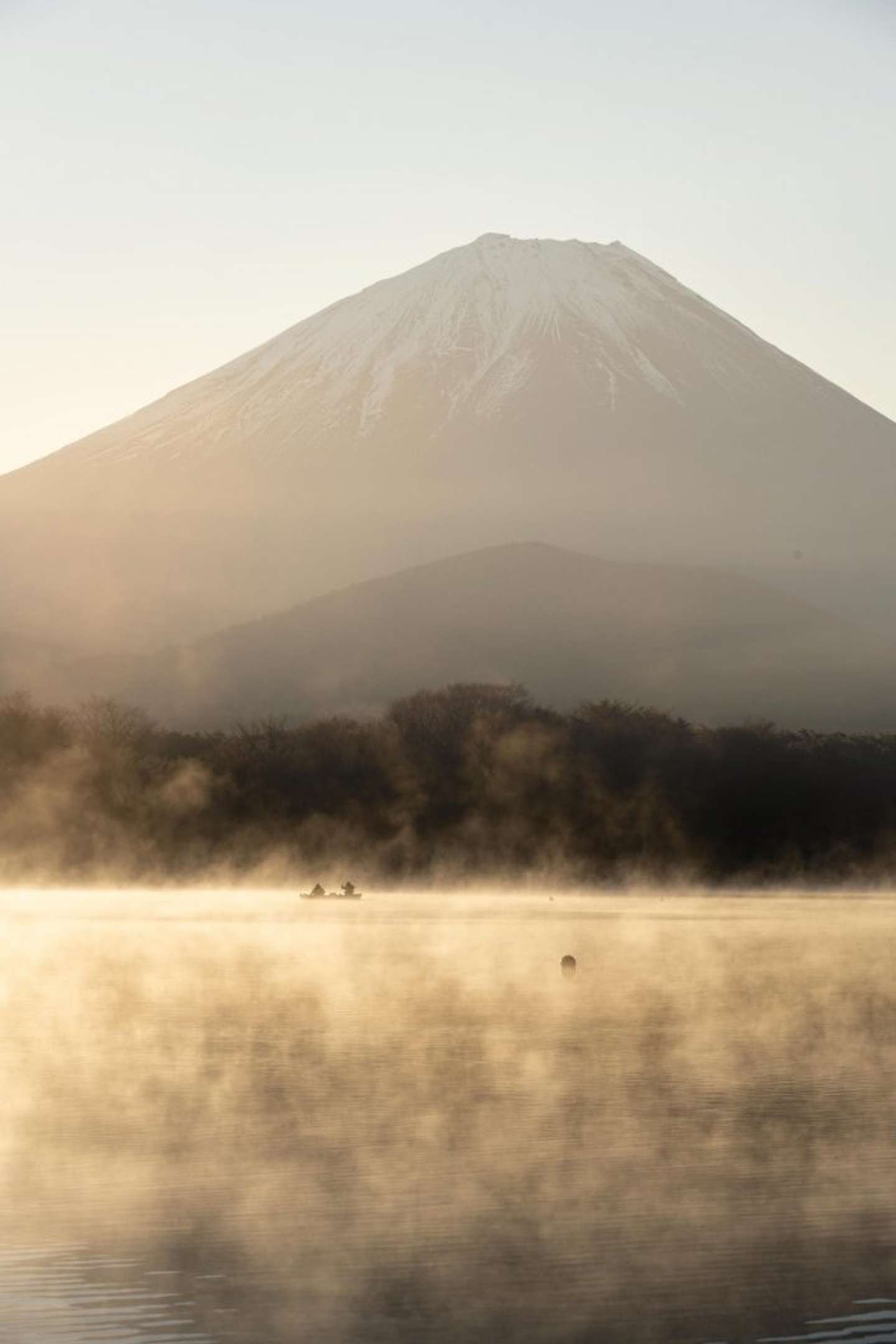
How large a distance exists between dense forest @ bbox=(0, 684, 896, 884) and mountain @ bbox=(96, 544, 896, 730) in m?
55.7

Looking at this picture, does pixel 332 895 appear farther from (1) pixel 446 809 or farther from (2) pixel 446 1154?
(2) pixel 446 1154

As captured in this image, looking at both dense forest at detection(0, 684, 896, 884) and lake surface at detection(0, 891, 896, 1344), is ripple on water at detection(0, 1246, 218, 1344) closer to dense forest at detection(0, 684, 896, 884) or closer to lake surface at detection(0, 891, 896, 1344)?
lake surface at detection(0, 891, 896, 1344)

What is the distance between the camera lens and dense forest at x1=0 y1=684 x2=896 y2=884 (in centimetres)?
7425

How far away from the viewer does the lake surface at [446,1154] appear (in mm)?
14719

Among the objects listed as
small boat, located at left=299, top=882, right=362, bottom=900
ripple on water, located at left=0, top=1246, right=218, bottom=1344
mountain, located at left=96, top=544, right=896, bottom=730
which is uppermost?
mountain, located at left=96, top=544, right=896, bottom=730

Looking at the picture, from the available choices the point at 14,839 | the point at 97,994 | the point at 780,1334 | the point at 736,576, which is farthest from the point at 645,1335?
the point at 736,576

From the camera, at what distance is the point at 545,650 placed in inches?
6393

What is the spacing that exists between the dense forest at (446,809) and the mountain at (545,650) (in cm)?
5572

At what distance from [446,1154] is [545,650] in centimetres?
14257

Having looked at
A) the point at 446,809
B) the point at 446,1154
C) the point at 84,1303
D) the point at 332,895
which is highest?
the point at 446,809

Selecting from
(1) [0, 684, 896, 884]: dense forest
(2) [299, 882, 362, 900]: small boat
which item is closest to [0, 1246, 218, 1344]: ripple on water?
(2) [299, 882, 362, 900]: small boat

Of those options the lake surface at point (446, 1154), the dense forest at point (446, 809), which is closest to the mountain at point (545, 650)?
the dense forest at point (446, 809)

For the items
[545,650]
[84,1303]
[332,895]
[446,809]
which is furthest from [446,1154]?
[545,650]

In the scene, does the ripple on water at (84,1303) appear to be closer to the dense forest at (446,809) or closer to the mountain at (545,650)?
the dense forest at (446,809)
